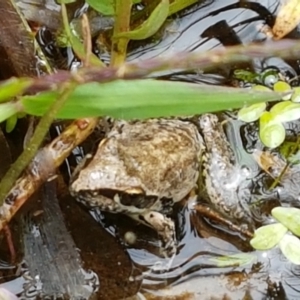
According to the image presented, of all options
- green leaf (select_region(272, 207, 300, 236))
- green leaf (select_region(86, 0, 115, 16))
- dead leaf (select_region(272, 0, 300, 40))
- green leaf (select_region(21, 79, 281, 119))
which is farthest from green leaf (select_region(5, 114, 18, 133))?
dead leaf (select_region(272, 0, 300, 40))

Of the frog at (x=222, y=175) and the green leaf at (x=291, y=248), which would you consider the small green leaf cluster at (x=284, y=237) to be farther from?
the frog at (x=222, y=175)

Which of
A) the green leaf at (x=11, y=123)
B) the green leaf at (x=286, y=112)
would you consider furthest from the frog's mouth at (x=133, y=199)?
the green leaf at (x=286, y=112)

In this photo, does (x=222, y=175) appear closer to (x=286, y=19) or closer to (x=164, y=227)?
(x=164, y=227)

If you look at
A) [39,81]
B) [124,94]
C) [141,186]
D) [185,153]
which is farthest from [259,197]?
[39,81]

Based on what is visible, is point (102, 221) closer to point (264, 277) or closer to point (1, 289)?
point (1, 289)

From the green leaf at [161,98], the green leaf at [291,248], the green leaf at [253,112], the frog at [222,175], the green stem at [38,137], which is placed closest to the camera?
the green stem at [38,137]

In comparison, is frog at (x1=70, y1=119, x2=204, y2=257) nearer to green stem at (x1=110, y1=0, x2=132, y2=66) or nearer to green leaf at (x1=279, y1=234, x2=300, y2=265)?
green stem at (x1=110, y1=0, x2=132, y2=66)
